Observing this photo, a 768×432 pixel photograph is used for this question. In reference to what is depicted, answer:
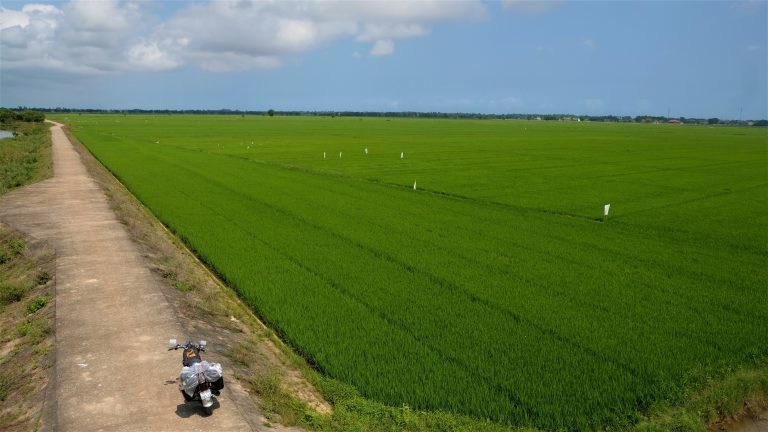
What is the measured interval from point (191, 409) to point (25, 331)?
537cm

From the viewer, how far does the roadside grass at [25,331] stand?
812 cm

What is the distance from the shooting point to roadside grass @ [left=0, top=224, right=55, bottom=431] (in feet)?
26.7

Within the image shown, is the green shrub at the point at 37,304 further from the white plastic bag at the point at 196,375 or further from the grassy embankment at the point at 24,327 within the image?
the white plastic bag at the point at 196,375

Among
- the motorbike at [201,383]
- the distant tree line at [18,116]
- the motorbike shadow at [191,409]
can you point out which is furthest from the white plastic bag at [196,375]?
the distant tree line at [18,116]

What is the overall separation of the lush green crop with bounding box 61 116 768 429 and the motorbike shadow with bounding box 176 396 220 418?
7.93 ft

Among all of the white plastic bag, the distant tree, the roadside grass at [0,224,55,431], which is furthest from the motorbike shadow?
the distant tree

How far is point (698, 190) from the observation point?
108 feet

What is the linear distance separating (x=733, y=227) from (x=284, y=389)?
→ 21.1 metres

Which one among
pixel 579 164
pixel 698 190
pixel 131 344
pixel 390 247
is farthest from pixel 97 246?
pixel 579 164

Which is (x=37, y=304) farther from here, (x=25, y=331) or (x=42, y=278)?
(x=42, y=278)

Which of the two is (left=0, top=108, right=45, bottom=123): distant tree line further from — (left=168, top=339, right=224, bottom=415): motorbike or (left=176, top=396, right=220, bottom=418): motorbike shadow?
(left=168, top=339, right=224, bottom=415): motorbike

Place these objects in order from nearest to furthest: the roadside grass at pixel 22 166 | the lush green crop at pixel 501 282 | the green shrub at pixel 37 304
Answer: the lush green crop at pixel 501 282 < the green shrub at pixel 37 304 < the roadside grass at pixel 22 166

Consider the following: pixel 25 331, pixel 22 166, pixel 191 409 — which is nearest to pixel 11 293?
pixel 25 331

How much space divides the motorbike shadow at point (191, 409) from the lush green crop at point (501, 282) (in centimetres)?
242
